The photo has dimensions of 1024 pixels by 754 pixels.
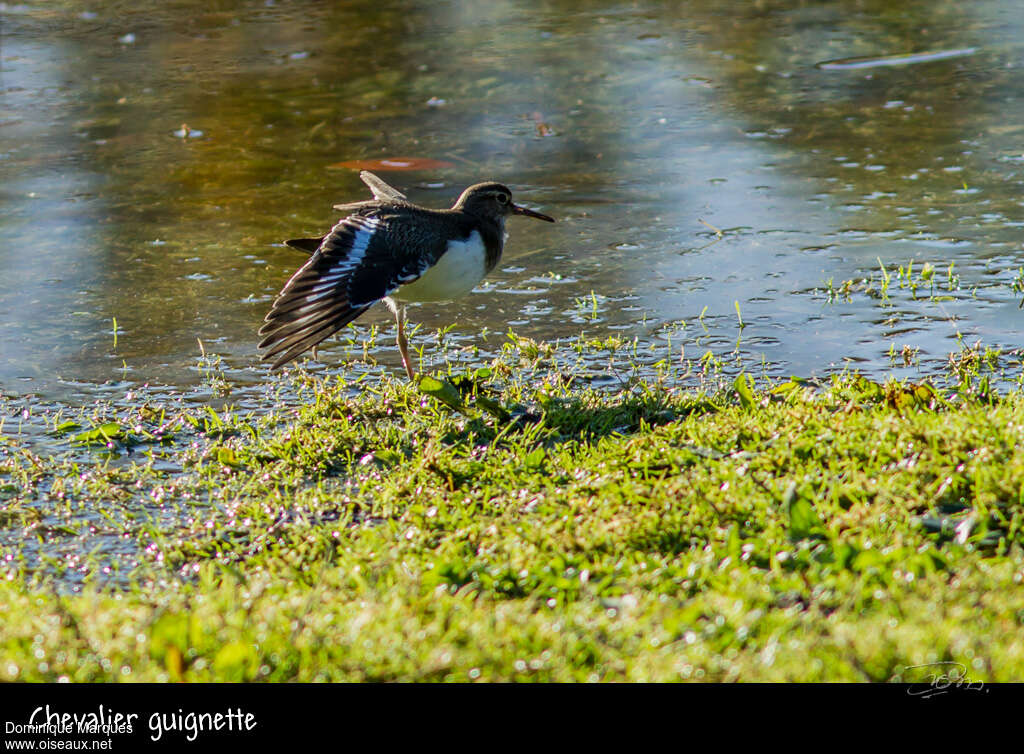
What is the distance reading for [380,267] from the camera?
5633 millimetres

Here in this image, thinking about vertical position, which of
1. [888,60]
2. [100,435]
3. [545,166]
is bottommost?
[545,166]

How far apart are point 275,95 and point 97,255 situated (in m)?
4.13

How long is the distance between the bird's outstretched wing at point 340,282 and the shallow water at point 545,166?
83cm

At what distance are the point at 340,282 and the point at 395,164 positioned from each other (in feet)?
13.7

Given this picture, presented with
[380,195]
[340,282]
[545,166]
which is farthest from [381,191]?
[545,166]

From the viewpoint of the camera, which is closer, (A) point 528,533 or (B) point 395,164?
(A) point 528,533

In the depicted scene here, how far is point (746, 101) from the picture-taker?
10.9 metres

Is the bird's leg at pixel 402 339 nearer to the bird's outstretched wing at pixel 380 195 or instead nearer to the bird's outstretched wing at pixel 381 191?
the bird's outstretched wing at pixel 380 195

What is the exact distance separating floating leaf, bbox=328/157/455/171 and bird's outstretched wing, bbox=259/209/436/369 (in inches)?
143

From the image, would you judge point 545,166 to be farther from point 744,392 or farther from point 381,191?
point 744,392

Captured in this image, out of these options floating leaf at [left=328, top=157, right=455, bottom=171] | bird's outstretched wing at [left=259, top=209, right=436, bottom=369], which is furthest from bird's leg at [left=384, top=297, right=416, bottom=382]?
floating leaf at [left=328, top=157, right=455, bottom=171]

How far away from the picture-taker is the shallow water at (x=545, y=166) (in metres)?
6.69

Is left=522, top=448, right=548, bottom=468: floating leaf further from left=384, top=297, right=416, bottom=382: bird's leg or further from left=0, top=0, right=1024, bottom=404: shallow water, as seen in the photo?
left=0, top=0, right=1024, bottom=404: shallow water
